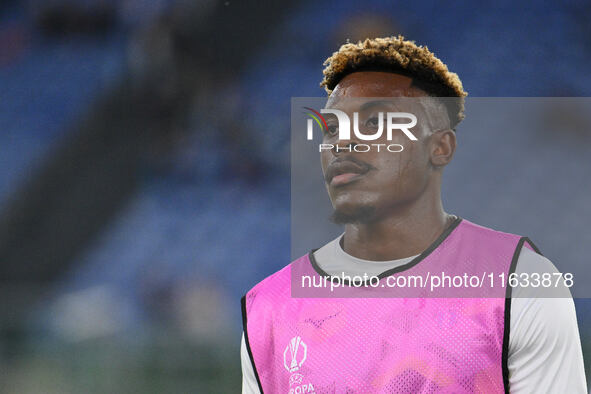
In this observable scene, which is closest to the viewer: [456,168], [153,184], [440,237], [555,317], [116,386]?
[555,317]

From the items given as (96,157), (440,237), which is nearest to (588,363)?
(440,237)

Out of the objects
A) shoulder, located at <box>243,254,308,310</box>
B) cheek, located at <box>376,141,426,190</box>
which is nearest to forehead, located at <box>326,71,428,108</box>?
cheek, located at <box>376,141,426,190</box>

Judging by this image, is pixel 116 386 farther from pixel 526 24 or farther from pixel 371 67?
pixel 526 24

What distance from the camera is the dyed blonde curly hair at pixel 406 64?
4.18 feet

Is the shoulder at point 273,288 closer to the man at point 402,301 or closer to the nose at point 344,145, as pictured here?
the man at point 402,301

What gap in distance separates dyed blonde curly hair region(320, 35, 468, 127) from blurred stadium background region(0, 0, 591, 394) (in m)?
1.40

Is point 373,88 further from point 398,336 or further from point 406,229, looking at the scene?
point 398,336

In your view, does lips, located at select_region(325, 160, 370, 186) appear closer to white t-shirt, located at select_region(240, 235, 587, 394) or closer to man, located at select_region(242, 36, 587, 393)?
man, located at select_region(242, 36, 587, 393)

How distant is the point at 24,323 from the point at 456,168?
2233mm

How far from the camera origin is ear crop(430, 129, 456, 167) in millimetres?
1259

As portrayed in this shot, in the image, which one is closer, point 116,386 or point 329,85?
point 329,85

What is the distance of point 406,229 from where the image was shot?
4.12 feet

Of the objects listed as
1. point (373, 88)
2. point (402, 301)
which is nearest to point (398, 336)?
point (402, 301)

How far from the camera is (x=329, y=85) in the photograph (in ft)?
4.49
